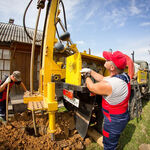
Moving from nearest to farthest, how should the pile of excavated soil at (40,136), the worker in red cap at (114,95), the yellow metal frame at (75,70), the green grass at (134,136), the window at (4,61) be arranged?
the worker in red cap at (114,95) → the pile of excavated soil at (40,136) → the yellow metal frame at (75,70) → the green grass at (134,136) → the window at (4,61)

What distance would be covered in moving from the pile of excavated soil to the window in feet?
12.6

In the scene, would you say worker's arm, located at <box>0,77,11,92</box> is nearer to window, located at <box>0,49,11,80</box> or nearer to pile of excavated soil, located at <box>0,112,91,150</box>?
pile of excavated soil, located at <box>0,112,91,150</box>

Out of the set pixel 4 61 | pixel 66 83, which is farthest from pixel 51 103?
pixel 4 61

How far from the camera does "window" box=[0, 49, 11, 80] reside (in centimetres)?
558

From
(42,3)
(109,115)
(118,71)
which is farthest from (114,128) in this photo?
(42,3)

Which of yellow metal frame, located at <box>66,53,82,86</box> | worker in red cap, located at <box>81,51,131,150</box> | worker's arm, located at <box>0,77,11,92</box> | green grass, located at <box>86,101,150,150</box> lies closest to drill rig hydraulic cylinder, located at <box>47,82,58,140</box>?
yellow metal frame, located at <box>66,53,82,86</box>

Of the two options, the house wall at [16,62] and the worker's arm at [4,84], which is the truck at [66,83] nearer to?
the worker's arm at [4,84]

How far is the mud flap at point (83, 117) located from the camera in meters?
2.21

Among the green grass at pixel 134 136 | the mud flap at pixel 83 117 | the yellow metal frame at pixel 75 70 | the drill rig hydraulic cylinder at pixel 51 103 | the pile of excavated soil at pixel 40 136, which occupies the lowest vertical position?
the green grass at pixel 134 136

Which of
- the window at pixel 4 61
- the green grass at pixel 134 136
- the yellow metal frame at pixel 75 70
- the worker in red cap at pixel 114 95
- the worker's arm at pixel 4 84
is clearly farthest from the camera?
the window at pixel 4 61

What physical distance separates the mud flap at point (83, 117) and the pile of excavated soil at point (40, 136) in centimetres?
18

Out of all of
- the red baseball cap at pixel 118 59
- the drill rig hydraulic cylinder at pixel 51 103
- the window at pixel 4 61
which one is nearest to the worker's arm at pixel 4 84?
the drill rig hydraulic cylinder at pixel 51 103

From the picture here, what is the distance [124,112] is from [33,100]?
2068 mm

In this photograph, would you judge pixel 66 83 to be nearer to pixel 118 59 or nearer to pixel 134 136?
pixel 118 59
